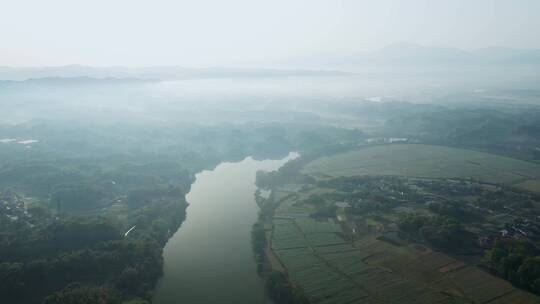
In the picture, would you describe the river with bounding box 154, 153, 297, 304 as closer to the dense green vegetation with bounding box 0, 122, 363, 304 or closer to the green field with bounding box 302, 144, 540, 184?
the dense green vegetation with bounding box 0, 122, 363, 304

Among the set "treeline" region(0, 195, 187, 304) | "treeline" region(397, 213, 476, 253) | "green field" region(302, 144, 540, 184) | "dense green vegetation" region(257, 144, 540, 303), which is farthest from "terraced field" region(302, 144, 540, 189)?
"treeline" region(0, 195, 187, 304)

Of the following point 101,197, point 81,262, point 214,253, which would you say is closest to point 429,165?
point 214,253

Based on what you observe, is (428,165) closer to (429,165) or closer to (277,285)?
(429,165)

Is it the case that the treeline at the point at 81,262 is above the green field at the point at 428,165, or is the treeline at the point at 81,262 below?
below

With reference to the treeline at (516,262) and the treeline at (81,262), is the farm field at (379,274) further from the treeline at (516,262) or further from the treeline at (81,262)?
the treeline at (81,262)

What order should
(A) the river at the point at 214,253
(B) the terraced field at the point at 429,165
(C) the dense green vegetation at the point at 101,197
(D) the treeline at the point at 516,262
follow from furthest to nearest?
(B) the terraced field at the point at 429,165 → (C) the dense green vegetation at the point at 101,197 → (A) the river at the point at 214,253 → (D) the treeline at the point at 516,262

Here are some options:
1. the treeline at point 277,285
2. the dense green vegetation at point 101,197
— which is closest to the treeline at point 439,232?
the treeline at point 277,285

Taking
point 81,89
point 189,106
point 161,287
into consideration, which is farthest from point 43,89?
point 161,287

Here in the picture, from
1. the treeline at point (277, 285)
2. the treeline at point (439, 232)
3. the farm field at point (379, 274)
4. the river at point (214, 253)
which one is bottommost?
the river at point (214, 253)
